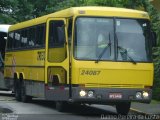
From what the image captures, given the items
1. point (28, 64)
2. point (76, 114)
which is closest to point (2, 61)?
point (28, 64)

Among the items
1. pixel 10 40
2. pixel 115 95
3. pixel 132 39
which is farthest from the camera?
pixel 10 40

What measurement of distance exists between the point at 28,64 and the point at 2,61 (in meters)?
6.29

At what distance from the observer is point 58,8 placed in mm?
45406

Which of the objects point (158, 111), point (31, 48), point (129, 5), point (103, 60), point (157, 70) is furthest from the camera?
point (129, 5)

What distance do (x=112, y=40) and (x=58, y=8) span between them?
1137 inches

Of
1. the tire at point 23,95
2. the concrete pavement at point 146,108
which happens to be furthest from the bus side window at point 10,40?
the concrete pavement at point 146,108

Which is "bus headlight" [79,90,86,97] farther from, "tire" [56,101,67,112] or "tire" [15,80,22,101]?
"tire" [15,80,22,101]

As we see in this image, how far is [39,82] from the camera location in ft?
64.2

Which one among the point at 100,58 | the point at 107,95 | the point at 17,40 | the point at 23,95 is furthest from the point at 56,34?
the point at 17,40

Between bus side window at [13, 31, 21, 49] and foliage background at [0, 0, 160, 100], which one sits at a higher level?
foliage background at [0, 0, 160, 100]

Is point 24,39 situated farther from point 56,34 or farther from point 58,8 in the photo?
point 58,8

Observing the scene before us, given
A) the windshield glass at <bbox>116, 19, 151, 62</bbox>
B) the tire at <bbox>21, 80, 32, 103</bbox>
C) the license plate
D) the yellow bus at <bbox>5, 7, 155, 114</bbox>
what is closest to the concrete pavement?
the yellow bus at <bbox>5, 7, 155, 114</bbox>

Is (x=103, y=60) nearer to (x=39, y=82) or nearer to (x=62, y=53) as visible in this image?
(x=62, y=53)

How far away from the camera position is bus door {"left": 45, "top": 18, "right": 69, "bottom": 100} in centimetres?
1708
